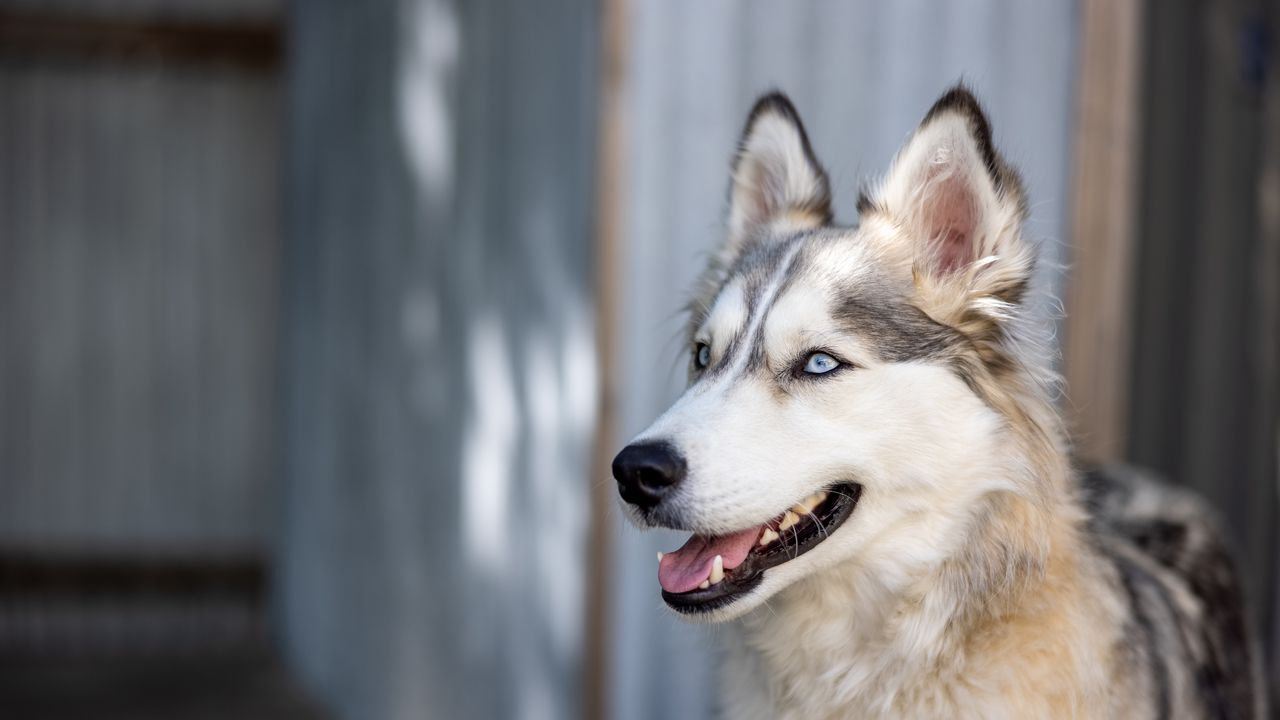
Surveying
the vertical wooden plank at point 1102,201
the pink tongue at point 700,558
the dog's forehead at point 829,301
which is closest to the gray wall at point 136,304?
the vertical wooden plank at point 1102,201

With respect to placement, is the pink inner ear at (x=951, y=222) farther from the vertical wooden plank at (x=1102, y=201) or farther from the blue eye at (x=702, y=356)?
the vertical wooden plank at (x=1102, y=201)

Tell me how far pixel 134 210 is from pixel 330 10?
1.89 metres

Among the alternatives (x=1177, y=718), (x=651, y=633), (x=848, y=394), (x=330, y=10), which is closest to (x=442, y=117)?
(x=330, y=10)

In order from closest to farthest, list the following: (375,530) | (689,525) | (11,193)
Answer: (689,525) → (375,530) → (11,193)

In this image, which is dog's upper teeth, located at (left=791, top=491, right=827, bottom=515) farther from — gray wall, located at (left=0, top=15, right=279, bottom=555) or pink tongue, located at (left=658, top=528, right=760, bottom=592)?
gray wall, located at (left=0, top=15, right=279, bottom=555)

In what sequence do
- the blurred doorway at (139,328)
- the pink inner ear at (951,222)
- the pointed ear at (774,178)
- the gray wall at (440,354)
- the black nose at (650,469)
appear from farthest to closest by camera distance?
the blurred doorway at (139,328)
the gray wall at (440,354)
the pointed ear at (774,178)
the pink inner ear at (951,222)
the black nose at (650,469)

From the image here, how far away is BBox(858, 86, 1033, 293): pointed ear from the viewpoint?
7.37ft

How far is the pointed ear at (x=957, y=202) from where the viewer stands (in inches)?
88.4

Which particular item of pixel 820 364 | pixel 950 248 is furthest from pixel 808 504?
pixel 950 248

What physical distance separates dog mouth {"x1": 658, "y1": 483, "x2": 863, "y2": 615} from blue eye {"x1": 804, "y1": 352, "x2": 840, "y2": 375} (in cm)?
22

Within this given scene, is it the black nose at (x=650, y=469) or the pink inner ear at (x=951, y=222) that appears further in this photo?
the pink inner ear at (x=951, y=222)

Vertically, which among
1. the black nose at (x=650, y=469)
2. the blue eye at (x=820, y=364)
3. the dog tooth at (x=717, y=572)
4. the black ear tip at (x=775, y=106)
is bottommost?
the dog tooth at (x=717, y=572)

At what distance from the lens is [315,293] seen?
6086 millimetres

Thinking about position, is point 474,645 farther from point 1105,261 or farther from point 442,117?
point 1105,261
